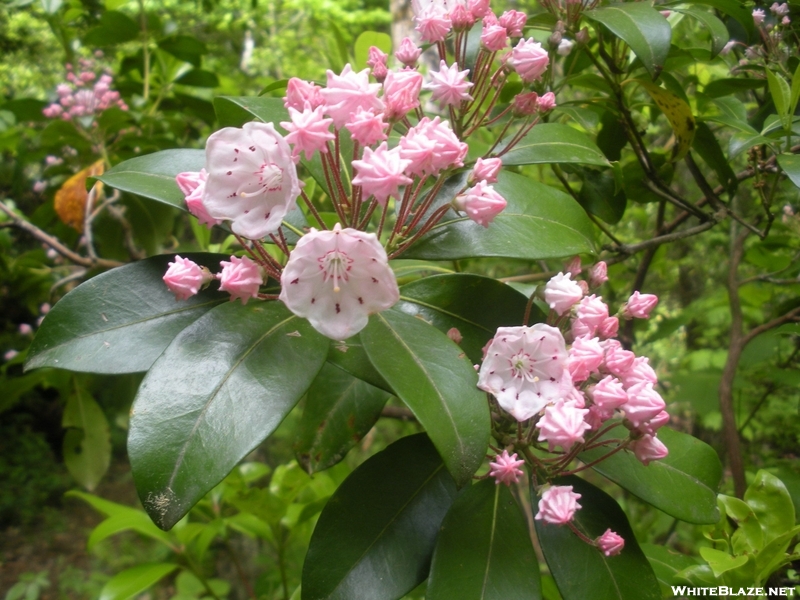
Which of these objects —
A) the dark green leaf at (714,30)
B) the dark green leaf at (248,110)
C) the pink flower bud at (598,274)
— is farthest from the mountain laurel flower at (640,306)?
the dark green leaf at (248,110)


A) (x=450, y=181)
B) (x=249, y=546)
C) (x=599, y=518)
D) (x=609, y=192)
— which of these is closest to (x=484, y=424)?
(x=599, y=518)

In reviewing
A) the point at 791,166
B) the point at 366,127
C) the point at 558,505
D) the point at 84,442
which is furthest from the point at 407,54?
the point at 84,442

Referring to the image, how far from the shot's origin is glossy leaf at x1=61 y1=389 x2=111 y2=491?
6.84 ft

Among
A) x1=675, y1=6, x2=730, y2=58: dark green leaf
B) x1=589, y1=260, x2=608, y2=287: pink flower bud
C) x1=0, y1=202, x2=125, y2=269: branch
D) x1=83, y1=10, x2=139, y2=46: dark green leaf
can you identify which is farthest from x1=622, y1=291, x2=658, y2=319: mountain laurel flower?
x1=83, y1=10, x2=139, y2=46: dark green leaf

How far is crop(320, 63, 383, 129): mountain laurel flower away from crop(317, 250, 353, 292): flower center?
8.0 inches

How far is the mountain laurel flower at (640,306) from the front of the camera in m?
0.89

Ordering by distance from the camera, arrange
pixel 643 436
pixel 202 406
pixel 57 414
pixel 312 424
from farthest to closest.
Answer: pixel 57 414
pixel 312 424
pixel 643 436
pixel 202 406

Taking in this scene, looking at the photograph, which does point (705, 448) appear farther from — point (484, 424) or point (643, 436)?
point (484, 424)

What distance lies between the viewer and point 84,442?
2090mm

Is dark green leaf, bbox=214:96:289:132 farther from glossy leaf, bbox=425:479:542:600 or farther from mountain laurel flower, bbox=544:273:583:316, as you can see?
glossy leaf, bbox=425:479:542:600

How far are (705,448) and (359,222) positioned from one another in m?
0.71

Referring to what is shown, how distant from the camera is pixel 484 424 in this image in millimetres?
713

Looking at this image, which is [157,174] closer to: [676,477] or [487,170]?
[487,170]

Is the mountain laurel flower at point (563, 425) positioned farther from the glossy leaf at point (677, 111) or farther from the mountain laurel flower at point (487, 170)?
the glossy leaf at point (677, 111)
